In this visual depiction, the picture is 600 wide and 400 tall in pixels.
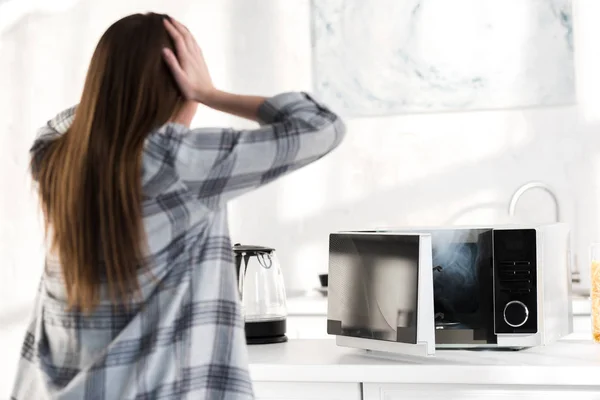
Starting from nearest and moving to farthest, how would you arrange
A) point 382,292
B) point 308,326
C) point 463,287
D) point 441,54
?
point 382,292, point 463,287, point 308,326, point 441,54

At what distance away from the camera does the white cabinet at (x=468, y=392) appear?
1.57 metres

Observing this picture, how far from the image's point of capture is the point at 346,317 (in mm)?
1777

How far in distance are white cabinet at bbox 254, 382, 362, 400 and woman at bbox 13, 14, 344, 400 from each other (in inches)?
21.4

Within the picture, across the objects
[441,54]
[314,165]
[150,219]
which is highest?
[441,54]

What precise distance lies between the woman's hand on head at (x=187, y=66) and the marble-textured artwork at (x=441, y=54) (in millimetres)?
2302

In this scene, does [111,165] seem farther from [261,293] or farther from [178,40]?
[261,293]

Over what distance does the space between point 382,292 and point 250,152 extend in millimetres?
713

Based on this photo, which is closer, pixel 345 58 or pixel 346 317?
pixel 346 317

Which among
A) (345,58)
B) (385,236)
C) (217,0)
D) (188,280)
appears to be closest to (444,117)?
(345,58)

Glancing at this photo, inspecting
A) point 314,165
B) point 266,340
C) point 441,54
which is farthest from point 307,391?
point 441,54

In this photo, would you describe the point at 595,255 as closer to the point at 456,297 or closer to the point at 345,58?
the point at 456,297

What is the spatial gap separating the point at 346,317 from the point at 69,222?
81cm

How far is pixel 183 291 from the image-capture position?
3.62 ft

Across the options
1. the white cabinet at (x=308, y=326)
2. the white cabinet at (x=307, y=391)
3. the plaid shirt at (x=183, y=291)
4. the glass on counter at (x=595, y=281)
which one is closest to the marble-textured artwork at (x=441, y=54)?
the white cabinet at (x=308, y=326)
